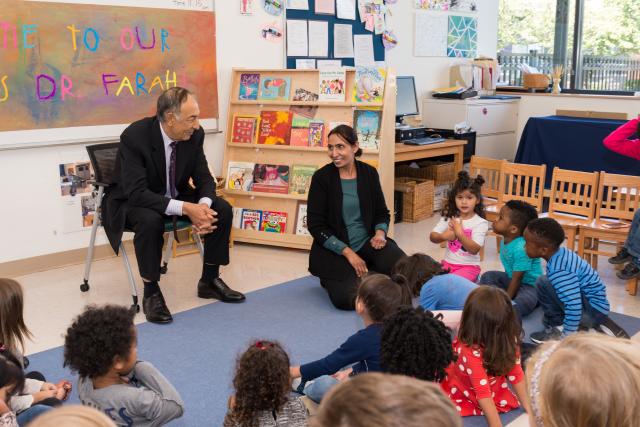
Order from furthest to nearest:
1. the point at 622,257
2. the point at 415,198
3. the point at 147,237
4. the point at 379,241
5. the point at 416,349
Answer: the point at 415,198 < the point at 622,257 < the point at 379,241 < the point at 147,237 < the point at 416,349

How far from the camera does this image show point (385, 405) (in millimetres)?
819

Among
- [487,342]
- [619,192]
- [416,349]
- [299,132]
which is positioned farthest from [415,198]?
[416,349]

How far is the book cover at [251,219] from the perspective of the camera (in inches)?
207

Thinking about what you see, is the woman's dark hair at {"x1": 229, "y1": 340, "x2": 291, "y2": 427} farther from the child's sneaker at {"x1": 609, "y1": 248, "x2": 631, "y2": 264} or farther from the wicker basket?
the wicker basket

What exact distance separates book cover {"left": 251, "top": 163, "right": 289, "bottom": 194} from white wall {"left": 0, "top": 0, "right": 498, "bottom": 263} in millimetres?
407

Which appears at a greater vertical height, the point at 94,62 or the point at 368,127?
the point at 94,62

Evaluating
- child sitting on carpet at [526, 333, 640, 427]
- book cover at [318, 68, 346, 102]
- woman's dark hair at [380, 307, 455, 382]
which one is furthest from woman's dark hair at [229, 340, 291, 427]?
book cover at [318, 68, 346, 102]

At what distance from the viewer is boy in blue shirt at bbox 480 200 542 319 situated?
3.65 metres

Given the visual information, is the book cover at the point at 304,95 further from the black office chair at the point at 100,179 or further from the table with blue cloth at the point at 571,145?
the table with blue cloth at the point at 571,145

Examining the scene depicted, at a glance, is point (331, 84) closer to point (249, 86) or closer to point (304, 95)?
point (304, 95)

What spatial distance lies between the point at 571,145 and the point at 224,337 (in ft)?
12.2

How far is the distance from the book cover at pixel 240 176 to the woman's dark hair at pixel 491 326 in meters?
3.05

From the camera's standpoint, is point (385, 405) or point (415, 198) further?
point (415, 198)

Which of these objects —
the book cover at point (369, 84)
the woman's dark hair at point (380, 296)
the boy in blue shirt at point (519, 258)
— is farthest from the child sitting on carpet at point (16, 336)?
the book cover at point (369, 84)
